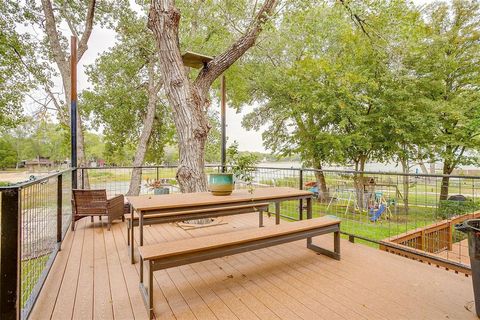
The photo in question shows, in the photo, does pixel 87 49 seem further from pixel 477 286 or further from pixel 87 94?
pixel 477 286

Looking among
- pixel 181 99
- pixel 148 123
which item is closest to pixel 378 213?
pixel 181 99

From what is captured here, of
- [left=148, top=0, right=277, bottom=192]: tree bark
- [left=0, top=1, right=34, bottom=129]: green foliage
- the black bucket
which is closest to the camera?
the black bucket

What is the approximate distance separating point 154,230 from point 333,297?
2.95 meters

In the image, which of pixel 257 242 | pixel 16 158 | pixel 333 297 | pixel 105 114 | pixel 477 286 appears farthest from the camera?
pixel 16 158

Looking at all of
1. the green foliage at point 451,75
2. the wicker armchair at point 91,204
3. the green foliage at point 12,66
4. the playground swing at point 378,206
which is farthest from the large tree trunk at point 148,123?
the green foliage at point 451,75

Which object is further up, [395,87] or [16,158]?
[395,87]

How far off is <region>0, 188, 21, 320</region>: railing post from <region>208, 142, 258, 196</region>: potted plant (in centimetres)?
185

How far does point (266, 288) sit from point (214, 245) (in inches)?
26.3

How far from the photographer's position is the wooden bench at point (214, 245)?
185cm

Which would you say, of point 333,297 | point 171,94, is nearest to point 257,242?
point 333,297

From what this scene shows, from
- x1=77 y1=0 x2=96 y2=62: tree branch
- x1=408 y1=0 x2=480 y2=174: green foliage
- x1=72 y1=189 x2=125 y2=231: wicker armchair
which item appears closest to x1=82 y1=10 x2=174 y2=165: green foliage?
x1=77 y1=0 x2=96 y2=62: tree branch

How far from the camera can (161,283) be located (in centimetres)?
238

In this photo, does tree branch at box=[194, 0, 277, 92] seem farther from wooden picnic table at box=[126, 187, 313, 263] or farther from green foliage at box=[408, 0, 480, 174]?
green foliage at box=[408, 0, 480, 174]

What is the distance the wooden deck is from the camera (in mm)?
1905
